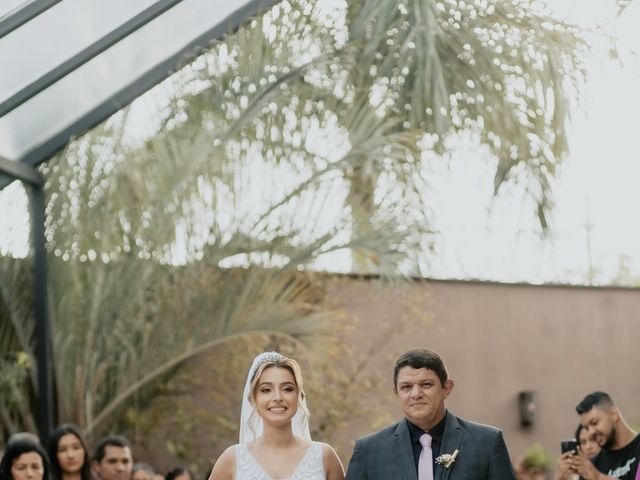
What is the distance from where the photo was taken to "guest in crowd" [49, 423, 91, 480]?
6.73 meters

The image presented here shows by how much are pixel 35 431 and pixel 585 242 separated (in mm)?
15688

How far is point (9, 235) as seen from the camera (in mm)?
9336

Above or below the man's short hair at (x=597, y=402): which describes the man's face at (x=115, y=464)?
below

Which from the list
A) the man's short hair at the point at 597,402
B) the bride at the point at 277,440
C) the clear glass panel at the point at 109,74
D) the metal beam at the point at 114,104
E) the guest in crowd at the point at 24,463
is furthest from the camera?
the metal beam at the point at 114,104

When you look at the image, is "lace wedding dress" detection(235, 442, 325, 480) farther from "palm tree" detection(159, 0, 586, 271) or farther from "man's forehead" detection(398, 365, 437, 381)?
"palm tree" detection(159, 0, 586, 271)

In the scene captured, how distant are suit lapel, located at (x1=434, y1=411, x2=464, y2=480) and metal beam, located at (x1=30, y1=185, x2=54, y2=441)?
549cm

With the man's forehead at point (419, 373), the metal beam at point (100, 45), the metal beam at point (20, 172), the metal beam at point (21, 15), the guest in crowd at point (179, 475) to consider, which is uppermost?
the metal beam at point (100, 45)

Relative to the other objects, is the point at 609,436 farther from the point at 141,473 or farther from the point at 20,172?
the point at 20,172

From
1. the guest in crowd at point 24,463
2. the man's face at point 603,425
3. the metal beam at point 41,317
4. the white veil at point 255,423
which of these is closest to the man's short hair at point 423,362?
the white veil at point 255,423

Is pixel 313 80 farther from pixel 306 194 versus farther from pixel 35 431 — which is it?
pixel 35 431

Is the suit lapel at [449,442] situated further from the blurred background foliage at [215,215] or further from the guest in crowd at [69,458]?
the blurred background foliage at [215,215]

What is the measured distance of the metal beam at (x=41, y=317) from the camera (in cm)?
920

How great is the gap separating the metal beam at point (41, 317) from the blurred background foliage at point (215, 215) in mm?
190

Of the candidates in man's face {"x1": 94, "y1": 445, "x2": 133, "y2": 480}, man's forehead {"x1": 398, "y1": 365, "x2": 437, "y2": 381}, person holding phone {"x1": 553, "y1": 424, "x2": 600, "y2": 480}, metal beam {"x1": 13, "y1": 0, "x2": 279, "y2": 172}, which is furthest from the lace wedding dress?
metal beam {"x1": 13, "y1": 0, "x2": 279, "y2": 172}
